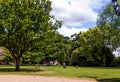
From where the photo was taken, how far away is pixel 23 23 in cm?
5466

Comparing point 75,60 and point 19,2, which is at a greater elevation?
point 19,2

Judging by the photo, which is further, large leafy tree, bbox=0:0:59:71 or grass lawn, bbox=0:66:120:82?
large leafy tree, bbox=0:0:59:71

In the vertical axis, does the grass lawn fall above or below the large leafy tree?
below

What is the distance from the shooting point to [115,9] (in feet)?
129

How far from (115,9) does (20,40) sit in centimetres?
2205

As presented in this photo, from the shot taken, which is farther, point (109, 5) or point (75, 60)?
point (75, 60)

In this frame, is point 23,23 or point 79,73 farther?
point 23,23

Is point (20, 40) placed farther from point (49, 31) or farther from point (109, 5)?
point (109, 5)

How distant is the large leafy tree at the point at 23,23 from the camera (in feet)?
180

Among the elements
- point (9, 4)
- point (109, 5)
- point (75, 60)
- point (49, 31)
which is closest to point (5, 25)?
point (9, 4)

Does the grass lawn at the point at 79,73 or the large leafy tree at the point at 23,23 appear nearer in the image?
the grass lawn at the point at 79,73

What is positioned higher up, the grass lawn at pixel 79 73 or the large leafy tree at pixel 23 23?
the large leafy tree at pixel 23 23

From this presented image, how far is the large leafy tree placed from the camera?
5494 cm

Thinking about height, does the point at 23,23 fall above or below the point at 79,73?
above
